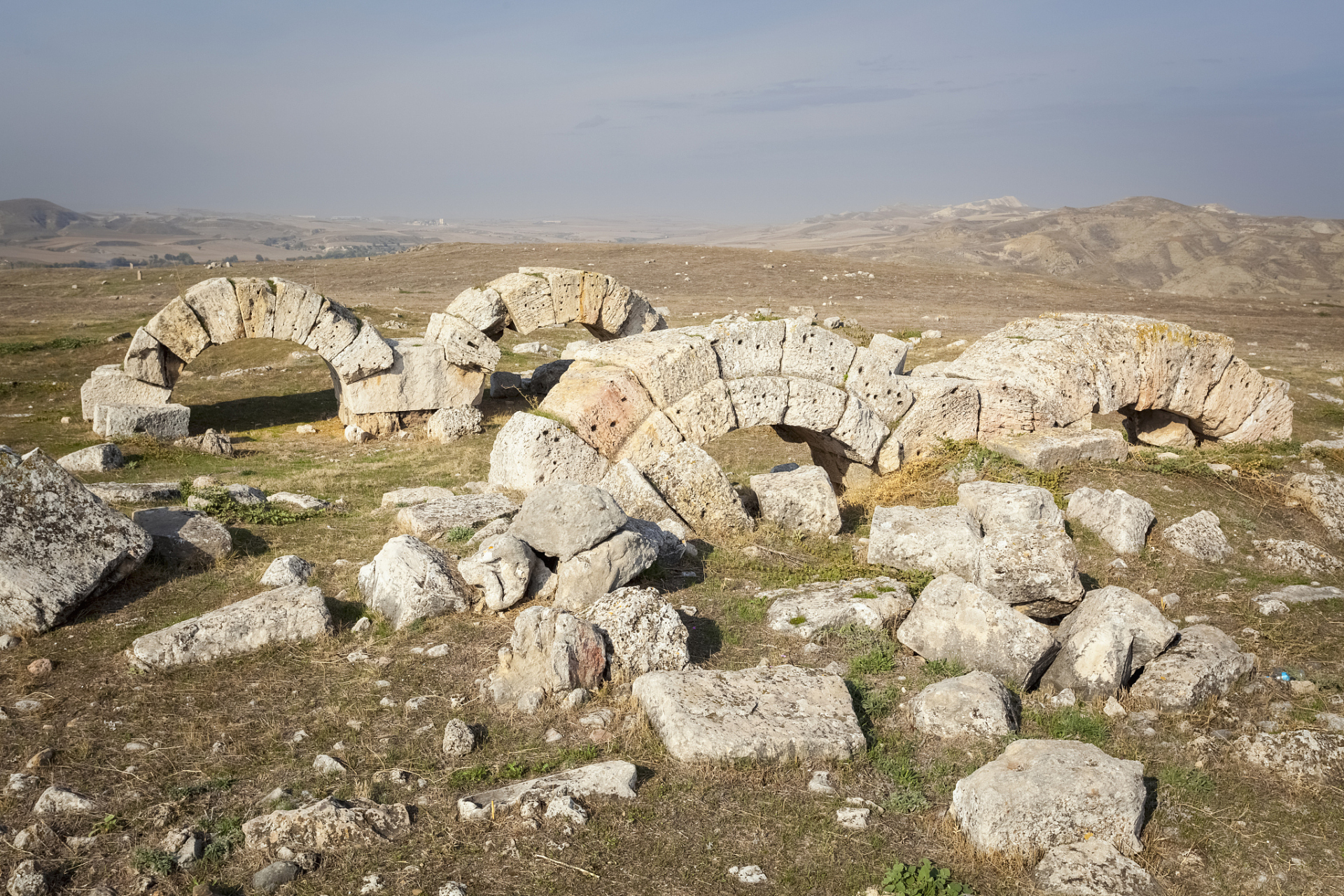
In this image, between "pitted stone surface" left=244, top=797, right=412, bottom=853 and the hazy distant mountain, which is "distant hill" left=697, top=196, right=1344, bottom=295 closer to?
the hazy distant mountain

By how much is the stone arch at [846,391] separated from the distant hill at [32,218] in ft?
489

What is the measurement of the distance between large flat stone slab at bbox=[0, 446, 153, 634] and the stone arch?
3363mm

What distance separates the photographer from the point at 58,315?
26.4 metres

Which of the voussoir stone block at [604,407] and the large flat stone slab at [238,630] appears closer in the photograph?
the large flat stone slab at [238,630]

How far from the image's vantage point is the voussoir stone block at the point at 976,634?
18.2 feet

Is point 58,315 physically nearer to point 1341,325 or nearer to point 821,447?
point 821,447

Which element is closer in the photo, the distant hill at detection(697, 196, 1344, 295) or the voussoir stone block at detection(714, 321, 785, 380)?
the voussoir stone block at detection(714, 321, 785, 380)

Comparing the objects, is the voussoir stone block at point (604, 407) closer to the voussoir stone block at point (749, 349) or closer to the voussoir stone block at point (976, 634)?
the voussoir stone block at point (749, 349)

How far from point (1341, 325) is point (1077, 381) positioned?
24707 millimetres

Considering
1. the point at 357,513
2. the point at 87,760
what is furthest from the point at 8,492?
the point at 357,513

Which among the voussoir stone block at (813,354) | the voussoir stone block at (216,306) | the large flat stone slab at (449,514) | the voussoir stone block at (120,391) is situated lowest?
the large flat stone slab at (449,514)

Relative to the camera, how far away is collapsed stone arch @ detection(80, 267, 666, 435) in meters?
13.3

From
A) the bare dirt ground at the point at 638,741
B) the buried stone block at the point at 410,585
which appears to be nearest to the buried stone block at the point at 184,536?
the bare dirt ground at the point at 638,741

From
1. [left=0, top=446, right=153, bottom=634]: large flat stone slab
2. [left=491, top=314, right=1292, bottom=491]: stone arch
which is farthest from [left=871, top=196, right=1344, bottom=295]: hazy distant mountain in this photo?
[left=0, top=446, right=153, bottom=634]: large flat stone slab
